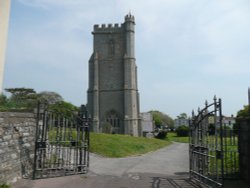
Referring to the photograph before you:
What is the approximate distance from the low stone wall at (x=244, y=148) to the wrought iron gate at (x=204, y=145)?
0.88 metres

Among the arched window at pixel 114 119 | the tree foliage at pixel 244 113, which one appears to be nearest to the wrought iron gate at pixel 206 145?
the tree foliage at pixel 244 113

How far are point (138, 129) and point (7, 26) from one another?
4457 cm

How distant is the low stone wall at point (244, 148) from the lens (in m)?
9.23

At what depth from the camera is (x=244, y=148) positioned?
31.4 ft

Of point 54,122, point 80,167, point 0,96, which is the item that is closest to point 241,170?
point 80,167

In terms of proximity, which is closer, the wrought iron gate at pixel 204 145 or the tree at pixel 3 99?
the wrought iron gate at pixel 204 145

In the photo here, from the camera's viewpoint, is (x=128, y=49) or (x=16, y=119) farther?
(x=128, y=49)

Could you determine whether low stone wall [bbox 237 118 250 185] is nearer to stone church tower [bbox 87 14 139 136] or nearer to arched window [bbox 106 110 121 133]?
stone church tower [bbox 87 14 139 136]

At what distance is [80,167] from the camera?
1068 cm

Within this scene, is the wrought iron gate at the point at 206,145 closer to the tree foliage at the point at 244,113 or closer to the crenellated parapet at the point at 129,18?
the tree foliage at the point at 244,113

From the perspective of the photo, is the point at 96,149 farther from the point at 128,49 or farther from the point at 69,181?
the point at 128,49

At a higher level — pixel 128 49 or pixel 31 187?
pixel 128 49

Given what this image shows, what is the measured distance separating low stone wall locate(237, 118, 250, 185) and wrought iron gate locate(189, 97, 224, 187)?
2.89ft

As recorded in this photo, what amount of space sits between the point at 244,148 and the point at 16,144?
7405mm
